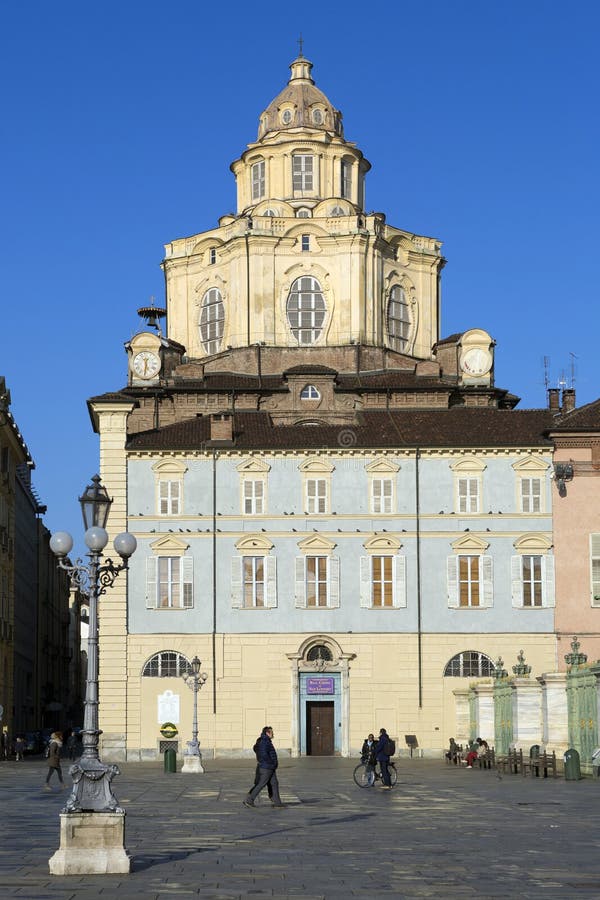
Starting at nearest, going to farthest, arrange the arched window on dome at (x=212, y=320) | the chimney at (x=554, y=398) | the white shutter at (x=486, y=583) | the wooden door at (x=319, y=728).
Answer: the wooden door at (x=319, y=728) → the white shutter at (x=486, y=583) → the chimney at (x=554, y=398) → the arched window on dome at (x=212, y=320)

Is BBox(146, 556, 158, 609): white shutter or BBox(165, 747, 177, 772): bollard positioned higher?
BBox(146, 556, 158, 609): white shutter

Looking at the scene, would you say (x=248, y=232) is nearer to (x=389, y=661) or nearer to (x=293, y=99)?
(x=293, y=99)

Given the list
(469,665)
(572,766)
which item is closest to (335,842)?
(572,766)

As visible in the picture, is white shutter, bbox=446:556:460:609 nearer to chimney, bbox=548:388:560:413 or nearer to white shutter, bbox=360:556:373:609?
white shutter, bbox=360:556:373:609

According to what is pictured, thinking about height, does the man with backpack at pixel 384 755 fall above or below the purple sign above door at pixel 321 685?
below

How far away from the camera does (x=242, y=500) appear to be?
216 feet

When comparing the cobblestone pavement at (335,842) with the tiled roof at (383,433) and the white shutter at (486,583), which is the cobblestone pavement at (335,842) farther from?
the tiled roof at (383,433)

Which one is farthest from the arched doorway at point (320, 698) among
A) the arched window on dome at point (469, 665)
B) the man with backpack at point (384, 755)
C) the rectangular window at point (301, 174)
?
the rectangular window at point (301, 174)

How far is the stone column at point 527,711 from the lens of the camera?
53.1 m

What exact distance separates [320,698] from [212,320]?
2910cm

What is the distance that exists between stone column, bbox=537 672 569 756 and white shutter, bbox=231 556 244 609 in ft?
58.1

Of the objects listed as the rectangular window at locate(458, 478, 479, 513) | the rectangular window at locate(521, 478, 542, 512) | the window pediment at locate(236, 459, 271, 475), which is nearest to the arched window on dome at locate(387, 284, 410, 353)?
the rectangular window at locate(458, 478, 479, 513)

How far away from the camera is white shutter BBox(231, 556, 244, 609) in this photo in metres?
65.3

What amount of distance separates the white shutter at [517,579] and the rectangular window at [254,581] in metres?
10.3
